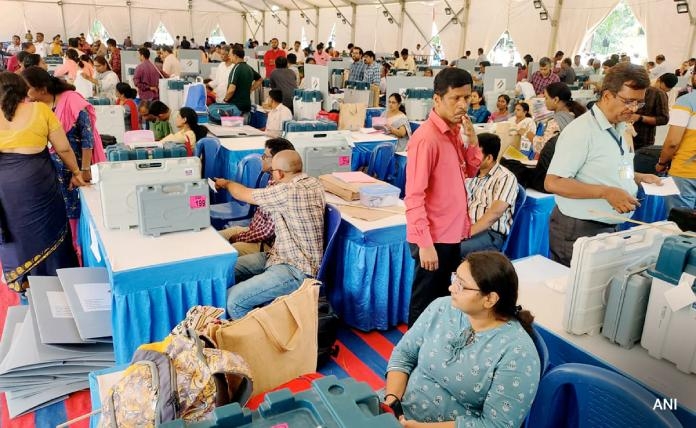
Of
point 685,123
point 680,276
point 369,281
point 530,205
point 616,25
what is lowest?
point 369,281

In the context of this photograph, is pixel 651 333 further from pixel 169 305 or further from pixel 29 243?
pixel 29 243

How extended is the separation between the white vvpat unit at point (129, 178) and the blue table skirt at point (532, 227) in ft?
7.00

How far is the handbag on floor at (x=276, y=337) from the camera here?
5.49 feet

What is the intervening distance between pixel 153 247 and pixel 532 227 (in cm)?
239

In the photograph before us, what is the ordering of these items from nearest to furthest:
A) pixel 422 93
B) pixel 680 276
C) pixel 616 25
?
pixel 680 276
pixel 422 93
pixel 616 25

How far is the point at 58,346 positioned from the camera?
2.29 metres

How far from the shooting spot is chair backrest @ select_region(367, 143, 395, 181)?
452 centimetres

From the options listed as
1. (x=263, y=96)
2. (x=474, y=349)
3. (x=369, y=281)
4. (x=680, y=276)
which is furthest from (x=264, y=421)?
(x=263, y=96)

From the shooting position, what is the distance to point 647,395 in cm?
120

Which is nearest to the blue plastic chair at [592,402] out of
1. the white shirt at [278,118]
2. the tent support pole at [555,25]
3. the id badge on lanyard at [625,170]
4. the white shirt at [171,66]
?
the id badge on lanyard at [625,170]

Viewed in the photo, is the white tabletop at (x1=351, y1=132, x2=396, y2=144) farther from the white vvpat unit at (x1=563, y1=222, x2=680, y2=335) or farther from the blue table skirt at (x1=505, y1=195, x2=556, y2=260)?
the white vvpat unit at (x1=563, y1=222, x2=680, y2=335)

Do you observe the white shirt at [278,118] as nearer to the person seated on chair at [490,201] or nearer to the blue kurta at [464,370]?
the person seated on chair at [490,201]

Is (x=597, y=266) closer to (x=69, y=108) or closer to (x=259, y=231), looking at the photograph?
(x=259, y=231)

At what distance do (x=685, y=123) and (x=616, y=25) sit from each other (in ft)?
31.5
